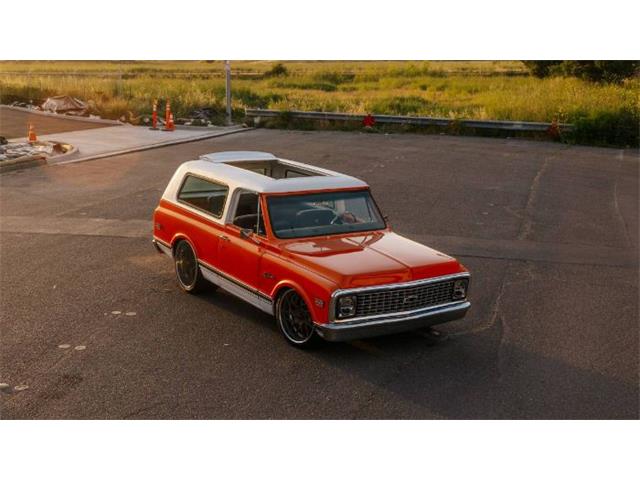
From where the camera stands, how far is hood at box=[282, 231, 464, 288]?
319 inches

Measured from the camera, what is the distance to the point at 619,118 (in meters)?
27.6

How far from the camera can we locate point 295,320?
8.52 m

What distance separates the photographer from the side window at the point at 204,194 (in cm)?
996

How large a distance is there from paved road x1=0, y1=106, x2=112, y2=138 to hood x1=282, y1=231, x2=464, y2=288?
20.6 meters

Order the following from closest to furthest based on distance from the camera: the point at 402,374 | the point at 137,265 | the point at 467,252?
the point at 402,374 → the point at 137,265 → the point at 467,252

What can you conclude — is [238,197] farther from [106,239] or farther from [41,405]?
[106,239]

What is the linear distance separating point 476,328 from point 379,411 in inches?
107

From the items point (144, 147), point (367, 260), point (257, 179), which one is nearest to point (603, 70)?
point (144, 147)

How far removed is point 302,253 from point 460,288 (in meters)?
1.75

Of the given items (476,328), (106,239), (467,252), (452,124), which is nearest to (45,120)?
(452,124)

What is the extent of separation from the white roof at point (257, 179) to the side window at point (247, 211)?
14cm

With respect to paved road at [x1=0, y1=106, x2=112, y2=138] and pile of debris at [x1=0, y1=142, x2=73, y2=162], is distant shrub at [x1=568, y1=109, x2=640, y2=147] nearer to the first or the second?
pile of debris at [x1=0, y1=142, x2=73, y2=162]

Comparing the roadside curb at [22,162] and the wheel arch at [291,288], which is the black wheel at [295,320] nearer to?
the wheel arch at [291,288]

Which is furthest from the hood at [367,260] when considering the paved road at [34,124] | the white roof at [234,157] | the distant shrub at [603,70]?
the distant shrub at [603,70]
